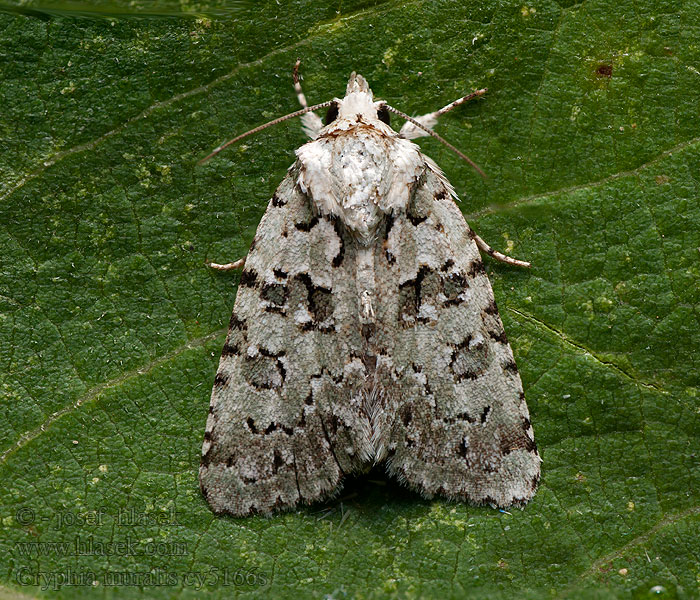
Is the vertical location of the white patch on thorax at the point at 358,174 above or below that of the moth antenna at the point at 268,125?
below

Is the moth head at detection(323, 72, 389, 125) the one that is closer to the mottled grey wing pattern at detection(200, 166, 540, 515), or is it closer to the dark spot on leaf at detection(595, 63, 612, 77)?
the mottled grey wing pattern at detection(200, 166, 540, 515)

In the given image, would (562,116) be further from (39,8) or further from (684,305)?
(39,8)

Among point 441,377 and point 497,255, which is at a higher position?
point 497,255

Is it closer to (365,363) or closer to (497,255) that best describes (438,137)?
(497,255)

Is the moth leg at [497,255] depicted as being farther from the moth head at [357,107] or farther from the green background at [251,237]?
the moth head at [357,107]

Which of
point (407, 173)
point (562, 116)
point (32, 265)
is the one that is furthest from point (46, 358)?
point (562, 116)

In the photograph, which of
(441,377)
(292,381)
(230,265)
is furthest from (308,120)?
(441,377)

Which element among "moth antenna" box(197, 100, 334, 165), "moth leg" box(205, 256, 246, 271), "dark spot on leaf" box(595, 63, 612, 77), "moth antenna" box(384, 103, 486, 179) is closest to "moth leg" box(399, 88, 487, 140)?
"moth antenna" box(384, 103, 486, 179)

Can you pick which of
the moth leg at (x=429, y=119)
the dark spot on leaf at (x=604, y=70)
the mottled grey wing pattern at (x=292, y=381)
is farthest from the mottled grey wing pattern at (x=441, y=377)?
the dark spot on leaf at (x=604, y=70)

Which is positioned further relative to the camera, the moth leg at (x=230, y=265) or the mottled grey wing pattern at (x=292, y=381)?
the moth leg at (x=230, y=265)
